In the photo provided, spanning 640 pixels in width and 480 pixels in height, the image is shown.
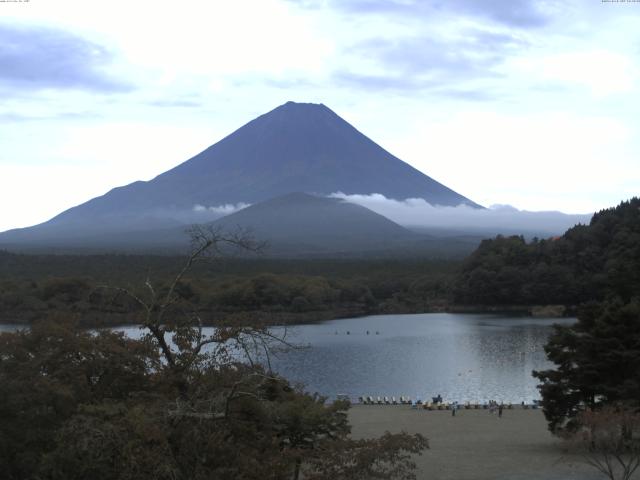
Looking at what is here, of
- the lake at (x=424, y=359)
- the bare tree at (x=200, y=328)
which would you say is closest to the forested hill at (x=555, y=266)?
the lake at (x=424, y=359)

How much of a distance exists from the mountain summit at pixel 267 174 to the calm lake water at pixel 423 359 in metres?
120

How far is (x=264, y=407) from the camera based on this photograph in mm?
7164

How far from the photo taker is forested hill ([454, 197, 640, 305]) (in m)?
54.1

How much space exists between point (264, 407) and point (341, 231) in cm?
13343

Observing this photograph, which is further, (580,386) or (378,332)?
(378,332)

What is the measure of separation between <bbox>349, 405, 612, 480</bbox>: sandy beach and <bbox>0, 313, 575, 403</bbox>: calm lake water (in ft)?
8.64

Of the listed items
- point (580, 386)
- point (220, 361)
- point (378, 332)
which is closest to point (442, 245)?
point (378, 332)

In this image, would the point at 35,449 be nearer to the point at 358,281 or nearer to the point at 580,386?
the point at 580,386

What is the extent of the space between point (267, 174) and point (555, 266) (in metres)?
119

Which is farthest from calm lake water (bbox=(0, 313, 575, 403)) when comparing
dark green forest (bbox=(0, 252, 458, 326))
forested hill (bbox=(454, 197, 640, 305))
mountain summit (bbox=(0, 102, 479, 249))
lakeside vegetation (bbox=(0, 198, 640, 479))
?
mountain summit (bbox=(0, 102, 479, 249))

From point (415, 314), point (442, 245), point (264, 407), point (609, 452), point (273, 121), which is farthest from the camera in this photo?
point (273, 121)

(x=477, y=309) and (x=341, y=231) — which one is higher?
(x=341, y=231)

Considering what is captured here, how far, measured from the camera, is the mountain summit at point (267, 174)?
165 m

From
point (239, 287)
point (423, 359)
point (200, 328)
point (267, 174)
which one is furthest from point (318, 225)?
point (200, 328)
